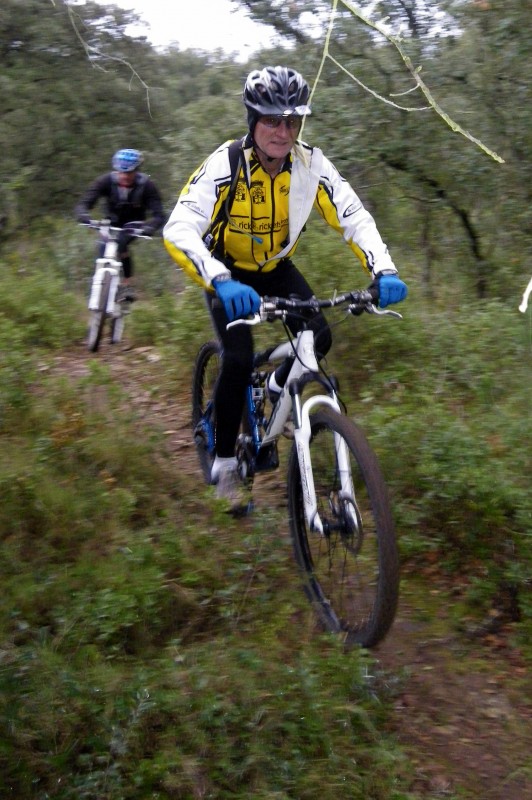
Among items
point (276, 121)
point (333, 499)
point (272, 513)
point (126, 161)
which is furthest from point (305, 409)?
point (126, 161)

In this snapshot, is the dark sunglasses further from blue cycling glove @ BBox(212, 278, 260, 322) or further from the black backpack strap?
blue cycling glove @ BBox(212, 278, 260, 322)

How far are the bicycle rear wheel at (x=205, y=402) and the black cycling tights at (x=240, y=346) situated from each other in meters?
0.39

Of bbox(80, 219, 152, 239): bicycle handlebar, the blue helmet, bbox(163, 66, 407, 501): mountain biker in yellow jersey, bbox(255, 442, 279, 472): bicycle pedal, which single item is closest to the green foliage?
bbox(255, 442, 279, 472): bicycle pedal

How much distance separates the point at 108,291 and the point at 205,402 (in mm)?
3152

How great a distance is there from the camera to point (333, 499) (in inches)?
145

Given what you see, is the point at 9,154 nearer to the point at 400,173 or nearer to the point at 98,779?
the point at 400,173

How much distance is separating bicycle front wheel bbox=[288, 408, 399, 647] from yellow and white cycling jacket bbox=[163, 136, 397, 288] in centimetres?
91

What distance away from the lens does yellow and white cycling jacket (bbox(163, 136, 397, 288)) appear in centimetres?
407

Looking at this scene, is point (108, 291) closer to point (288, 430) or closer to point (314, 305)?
point (288, 430)

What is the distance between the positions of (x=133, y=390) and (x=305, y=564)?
3335 millimetres

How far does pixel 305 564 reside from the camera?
4.02 meters

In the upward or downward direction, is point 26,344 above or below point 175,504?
below

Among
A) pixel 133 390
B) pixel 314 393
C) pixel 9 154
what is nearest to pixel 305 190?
pixel 314 393

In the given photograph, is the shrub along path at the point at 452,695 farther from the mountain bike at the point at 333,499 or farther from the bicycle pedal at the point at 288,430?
the bicycle pedal at the point at 288,430
